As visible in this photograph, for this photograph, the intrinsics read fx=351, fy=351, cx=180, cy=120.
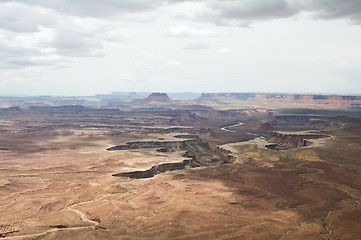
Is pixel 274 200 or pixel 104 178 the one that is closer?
pixel 274 200

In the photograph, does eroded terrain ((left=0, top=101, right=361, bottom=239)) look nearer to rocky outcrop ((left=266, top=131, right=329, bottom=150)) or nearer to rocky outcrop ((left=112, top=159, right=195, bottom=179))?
rocky outcrop ((left=112, top=159, right=195, bottom=179))

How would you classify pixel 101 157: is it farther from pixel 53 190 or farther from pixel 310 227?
pixel 310 227

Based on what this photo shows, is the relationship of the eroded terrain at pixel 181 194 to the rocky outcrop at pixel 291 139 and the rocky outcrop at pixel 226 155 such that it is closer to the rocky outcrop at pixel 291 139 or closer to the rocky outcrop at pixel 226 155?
the rocky outcrop at pixel 226 155

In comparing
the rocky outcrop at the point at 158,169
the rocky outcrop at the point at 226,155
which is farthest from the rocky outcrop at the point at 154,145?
the rocky outcrop at the point at 158,169

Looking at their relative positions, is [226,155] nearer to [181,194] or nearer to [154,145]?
[154,145]

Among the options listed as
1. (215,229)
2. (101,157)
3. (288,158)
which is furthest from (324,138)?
(215,229)

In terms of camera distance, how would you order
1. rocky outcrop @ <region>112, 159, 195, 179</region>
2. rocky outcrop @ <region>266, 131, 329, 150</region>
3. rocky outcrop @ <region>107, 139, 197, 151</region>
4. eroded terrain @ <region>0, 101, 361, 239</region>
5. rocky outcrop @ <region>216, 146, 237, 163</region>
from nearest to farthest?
1. eroded terrain @ <region>0, 101, 361, 239</region>
2. rocky outcrop @ <region>112, 159, 195, 179</region>
3. rocky outcrop @ <region>216, 146, 237, 163</region>
4. rocky outcrop @ <region>107, 139, 197, 151</region>
5. rocky outcrop @ <region>266, 131, 329, 150</region>

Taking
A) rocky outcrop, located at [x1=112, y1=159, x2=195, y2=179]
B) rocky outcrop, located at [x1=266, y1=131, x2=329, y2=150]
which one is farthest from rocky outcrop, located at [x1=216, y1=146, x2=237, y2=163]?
rocky outcrop, located at [x1=266, y1=131, x2=329, y2=150]

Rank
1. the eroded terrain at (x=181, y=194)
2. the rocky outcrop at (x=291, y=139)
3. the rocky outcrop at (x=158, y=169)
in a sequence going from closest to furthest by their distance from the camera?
the eroded terrain at (x=181, y=194) < the rocky outcrop at (x=158, y=169) < the rocky outcrop at (x=291, y=139)

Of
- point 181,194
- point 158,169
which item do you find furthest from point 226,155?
point 181,194

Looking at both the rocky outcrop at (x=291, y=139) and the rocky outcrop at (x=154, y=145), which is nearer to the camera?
the rocky outcrop at (x=154, y=145)

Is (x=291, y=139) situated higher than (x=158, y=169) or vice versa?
(x=291, y=139)
